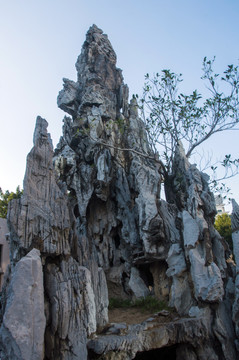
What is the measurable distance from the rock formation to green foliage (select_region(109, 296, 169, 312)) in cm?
52

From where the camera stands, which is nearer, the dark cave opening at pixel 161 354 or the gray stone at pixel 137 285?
the dark cave opening at pixel 161 354

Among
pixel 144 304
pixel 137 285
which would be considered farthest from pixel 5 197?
pixel 144 304

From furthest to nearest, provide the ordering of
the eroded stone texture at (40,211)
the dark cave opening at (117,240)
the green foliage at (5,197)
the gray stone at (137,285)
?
the green foliage at (5,197), the dark cave opening at (117,240), the gray stone at (137,285), the eroded stone texture at (40,211)

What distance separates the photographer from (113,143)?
14.9m

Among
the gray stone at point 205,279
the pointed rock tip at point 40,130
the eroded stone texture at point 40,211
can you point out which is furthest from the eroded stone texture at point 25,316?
the gray stone at point 205,279

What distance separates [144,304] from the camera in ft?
33.2

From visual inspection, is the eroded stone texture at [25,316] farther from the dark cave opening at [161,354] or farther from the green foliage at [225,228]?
the green foliage at [225,228]

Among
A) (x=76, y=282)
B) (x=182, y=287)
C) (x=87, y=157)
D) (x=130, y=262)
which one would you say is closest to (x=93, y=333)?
(x=76, y=282)

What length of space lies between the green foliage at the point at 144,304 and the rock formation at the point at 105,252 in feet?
1.70

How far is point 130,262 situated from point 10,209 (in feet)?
26.0

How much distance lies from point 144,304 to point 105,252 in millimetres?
3766

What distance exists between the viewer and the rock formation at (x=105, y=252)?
18.1 feet

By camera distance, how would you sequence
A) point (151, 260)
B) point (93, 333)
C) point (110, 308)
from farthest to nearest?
point (151, 260), point (110, 308), point (93, 333)

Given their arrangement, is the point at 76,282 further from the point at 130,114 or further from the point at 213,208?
the point at 130,114
